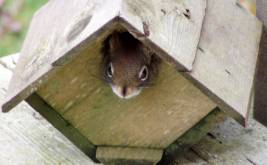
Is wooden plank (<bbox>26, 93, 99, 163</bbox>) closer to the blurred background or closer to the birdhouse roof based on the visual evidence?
the birdhouse roof

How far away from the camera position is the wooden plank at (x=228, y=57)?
2.40 metres

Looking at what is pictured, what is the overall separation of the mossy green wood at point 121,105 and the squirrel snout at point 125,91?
84 millimetres

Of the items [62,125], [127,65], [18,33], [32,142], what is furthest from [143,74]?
[18,33]

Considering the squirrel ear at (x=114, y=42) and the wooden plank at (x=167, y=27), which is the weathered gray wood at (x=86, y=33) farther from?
the squirrel ear at (x=114, y=42)

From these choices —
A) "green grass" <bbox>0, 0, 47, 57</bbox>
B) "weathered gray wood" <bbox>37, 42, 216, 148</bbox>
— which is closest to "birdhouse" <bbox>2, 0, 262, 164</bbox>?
"weathered gray wood" <bbox>37, 42, 216, 148</bbox>

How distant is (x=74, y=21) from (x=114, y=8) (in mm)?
247

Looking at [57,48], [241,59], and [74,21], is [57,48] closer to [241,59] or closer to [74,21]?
[74,21]

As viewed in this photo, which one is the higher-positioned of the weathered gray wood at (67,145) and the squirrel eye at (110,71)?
the squirrel eye at (110,71)

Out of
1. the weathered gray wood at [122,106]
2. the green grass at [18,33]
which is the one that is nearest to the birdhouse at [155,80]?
the weathered gray wood at [122,106]

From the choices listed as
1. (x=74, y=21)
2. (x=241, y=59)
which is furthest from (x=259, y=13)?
(x=74, y=21)

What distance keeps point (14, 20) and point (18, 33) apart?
12 centimetres

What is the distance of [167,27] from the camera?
2344 millimetres

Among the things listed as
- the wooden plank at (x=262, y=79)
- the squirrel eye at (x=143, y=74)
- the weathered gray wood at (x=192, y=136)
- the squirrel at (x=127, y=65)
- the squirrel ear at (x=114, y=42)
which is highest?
the squirrel ear at (x=114, y=42)

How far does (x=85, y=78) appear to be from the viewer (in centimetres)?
255
